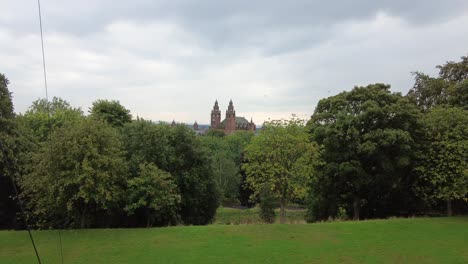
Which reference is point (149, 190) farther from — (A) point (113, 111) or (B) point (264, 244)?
(A) point (113, 111)

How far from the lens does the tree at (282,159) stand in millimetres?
24312

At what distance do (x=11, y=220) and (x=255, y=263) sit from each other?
838 inches

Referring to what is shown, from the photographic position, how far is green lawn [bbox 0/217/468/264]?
16453 mm

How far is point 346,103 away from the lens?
2680 centimetres

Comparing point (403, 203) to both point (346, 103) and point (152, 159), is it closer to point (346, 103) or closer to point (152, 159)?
point (346, 103)

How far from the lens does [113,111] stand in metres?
37.4

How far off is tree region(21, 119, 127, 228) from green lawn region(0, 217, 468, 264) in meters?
1.94

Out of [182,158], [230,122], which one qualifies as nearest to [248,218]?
[182,158]

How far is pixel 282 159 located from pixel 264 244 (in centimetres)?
763

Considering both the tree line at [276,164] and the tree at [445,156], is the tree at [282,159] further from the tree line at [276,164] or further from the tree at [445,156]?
the tree at [445,156]

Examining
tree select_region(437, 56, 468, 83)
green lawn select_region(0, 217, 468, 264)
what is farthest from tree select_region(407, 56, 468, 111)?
green lawn select_region(0, 217, 468, 264)

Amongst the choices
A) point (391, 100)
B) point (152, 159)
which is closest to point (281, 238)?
point (152, 159)

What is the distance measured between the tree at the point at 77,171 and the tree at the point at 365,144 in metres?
13.0

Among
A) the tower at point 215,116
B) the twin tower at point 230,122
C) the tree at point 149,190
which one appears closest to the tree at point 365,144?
the tree at point 149,190
